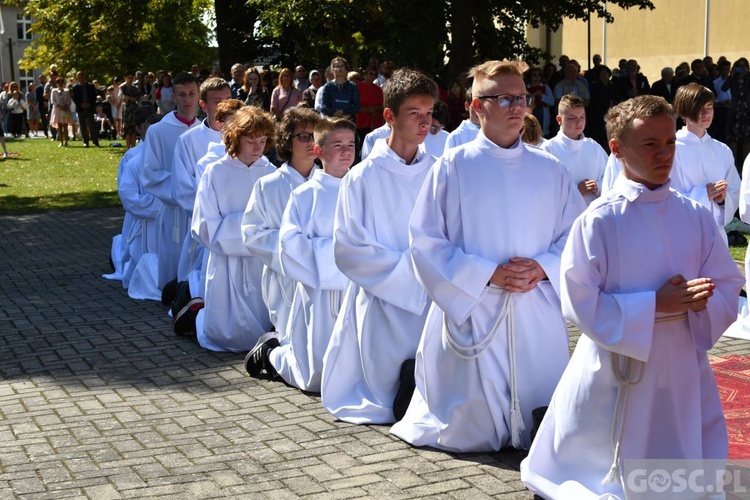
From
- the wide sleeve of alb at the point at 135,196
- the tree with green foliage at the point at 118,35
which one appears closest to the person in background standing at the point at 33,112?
the tree with green foliage at the point at 118,35

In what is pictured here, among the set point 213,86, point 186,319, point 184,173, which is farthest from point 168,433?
point 213,86

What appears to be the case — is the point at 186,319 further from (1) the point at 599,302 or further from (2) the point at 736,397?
(1) the point at 599,302

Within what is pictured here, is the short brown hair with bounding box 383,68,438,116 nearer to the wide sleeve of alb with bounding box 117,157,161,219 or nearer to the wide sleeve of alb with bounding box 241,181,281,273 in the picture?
the wide sleeve of alb with bounding box 241,181,281,273

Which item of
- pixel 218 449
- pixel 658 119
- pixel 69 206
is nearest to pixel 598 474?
pixel 658 119

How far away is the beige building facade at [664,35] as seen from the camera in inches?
1120

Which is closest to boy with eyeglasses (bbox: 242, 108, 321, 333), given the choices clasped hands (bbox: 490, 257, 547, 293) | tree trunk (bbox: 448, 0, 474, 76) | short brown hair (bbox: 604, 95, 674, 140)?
clasped hands (bbox: 490, 257, 547, 293)

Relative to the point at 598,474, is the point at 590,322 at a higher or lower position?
higher

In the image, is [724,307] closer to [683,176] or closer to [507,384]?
[507,384]

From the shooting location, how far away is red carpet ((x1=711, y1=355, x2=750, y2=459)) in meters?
6.31

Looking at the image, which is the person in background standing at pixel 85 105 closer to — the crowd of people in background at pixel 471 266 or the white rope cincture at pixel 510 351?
the crowd of people in background at pixel 471 266

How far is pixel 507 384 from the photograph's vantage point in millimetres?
6246

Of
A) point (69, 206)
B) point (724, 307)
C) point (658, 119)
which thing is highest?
point (658, 119)

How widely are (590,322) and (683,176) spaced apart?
18.0 feet

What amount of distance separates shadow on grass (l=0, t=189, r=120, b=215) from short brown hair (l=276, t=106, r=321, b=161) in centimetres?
1145
